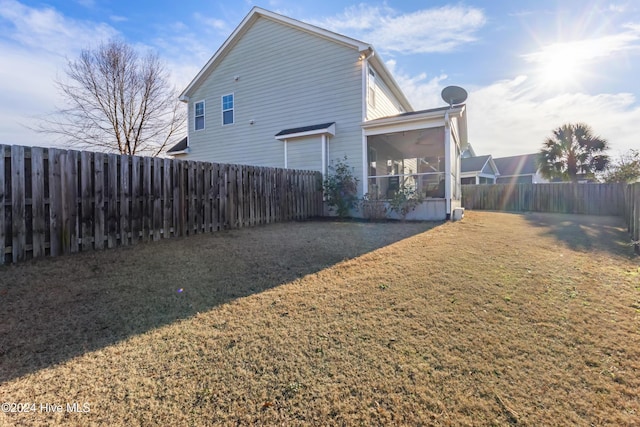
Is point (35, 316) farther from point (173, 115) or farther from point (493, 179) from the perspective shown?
point (493, 179)

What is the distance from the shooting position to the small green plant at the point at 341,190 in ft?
35.5

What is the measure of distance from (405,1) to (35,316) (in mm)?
13114

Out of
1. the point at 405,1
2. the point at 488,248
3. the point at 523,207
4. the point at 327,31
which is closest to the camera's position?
the point at 488,248

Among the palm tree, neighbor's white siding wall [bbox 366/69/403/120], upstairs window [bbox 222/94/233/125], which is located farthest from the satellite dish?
the palm tree

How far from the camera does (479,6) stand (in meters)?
9.25

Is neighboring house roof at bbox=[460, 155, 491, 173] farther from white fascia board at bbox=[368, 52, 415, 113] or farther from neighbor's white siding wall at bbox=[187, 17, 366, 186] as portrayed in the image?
neighbor's white siding wall at bbox=[187, 17, 366, 186]

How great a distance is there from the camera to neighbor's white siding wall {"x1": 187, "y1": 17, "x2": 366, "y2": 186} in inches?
454

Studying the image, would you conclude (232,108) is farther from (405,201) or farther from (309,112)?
(405,201)

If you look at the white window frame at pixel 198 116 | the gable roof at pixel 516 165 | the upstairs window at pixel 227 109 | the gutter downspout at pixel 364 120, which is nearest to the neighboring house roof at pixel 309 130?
the gutter downspout at pixel 364 120

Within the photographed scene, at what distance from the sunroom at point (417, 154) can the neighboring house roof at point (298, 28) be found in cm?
268

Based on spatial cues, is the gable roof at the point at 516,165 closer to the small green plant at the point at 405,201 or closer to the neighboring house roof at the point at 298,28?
the neighboring house roof at the point at 298,28

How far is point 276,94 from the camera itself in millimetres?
13078

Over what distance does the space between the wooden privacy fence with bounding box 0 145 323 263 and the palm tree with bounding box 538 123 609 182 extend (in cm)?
1969

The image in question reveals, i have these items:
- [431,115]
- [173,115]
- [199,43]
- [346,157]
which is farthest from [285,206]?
[173,115]
